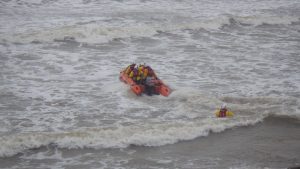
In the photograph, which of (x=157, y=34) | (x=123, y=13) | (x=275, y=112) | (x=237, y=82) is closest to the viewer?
A: (x=275, y=112)

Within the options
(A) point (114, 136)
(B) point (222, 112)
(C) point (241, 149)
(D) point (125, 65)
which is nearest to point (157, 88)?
(B) point (222, 112)

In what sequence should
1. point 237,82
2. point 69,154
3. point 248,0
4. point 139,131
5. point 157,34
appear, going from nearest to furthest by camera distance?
point 69,154, point 139,131, point 237,82, point 157,34, point 248,0

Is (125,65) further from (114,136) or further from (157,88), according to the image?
(114,136)

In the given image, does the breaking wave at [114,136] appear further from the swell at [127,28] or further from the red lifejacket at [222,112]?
the swell at [127,28]

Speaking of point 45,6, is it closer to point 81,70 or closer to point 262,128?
point 81,70

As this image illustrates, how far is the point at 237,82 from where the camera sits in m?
18.1

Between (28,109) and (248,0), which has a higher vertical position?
(248,0)

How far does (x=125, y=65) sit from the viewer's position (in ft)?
65.8

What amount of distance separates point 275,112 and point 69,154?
607 centimetres

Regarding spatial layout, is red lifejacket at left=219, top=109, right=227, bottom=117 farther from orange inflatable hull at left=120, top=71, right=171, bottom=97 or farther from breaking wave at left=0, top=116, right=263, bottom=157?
orange inflatable hull at left=120, top=71, right=171, bottom=97

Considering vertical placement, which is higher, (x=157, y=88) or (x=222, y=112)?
(x=157, y=88)

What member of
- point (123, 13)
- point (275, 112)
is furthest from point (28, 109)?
point (123, 13)

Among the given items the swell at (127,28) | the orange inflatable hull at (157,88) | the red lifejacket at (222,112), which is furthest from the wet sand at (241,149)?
the swell at (127,28)

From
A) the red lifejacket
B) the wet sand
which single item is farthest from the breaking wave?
the red lifejacket
